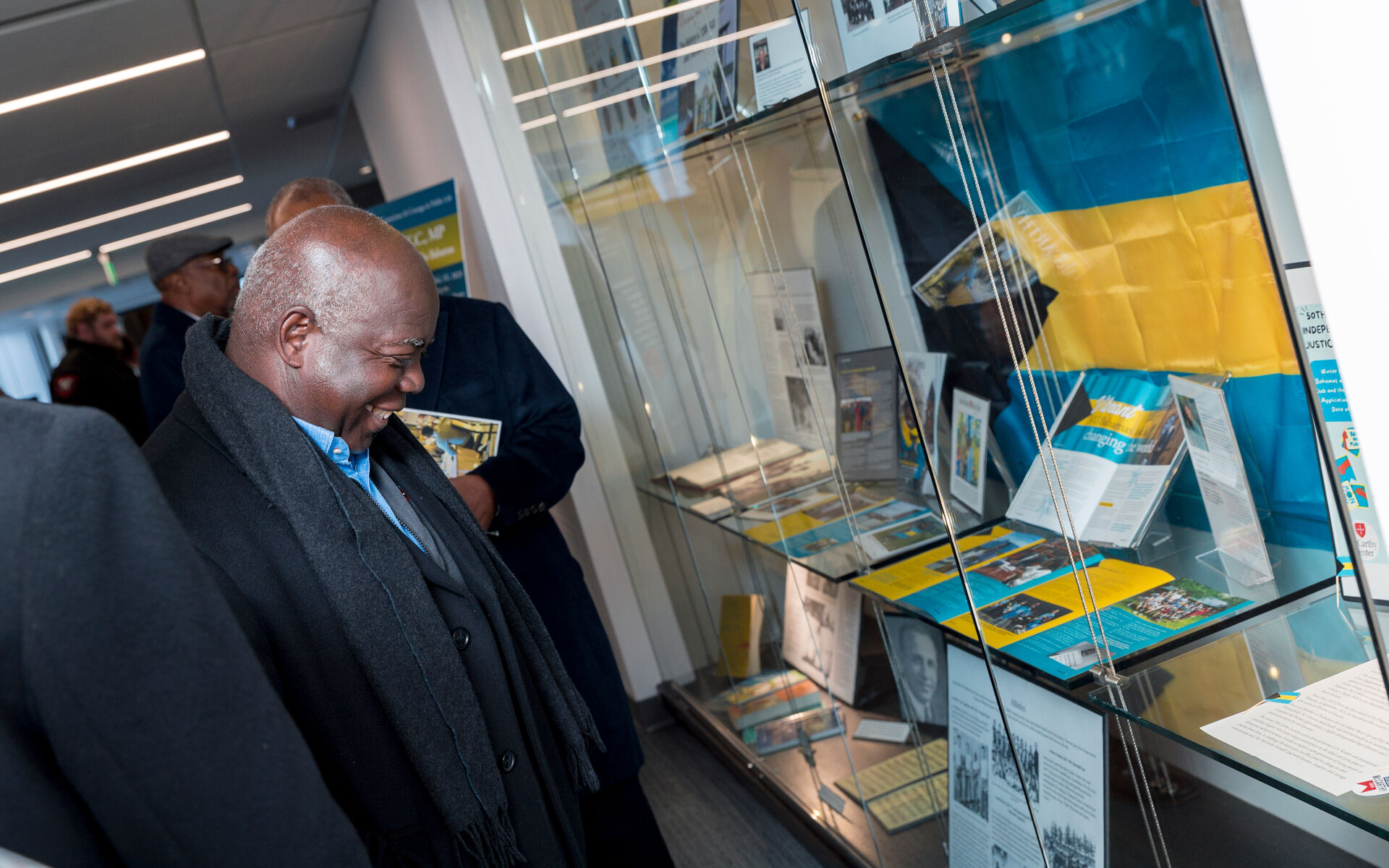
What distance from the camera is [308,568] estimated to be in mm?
1158

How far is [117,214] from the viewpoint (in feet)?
21.8

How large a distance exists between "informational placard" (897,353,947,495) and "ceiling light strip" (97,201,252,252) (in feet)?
23.3

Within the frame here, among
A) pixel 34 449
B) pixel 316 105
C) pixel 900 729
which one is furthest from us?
pixel 316 105

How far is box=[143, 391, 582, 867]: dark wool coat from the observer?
43.6 inches

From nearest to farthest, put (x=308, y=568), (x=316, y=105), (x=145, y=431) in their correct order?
(x=308, y=568)
(x=145, y=431)
(x=316, y=105)

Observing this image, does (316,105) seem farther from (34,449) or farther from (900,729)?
(34,449)

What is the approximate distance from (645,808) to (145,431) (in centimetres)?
379

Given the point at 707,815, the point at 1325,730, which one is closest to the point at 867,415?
the point at 1325,730

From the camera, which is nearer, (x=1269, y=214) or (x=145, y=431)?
(x=1269, y=214)

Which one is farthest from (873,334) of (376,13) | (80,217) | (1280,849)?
(80,217)

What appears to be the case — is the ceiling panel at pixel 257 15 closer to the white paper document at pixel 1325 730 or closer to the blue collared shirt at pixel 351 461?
the blue collared shirt at pixel 351 461

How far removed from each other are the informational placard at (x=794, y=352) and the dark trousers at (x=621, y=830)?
0.82 metres

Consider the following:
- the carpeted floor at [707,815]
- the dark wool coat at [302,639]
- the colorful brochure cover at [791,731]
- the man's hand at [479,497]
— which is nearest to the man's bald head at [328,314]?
the dark wool coat at [302,639]

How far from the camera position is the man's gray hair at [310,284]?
4.07ft
